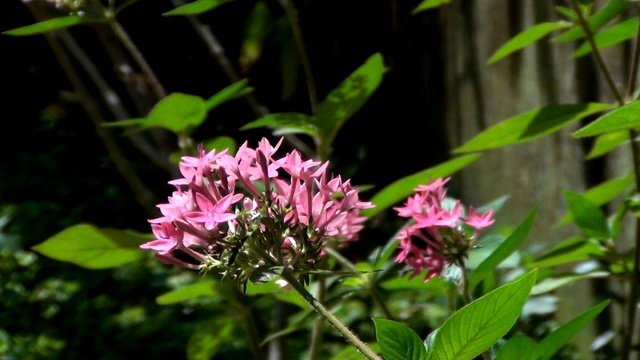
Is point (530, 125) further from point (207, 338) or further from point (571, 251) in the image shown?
point (207, 338)

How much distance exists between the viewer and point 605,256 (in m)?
1.07

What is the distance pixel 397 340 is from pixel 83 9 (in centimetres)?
89

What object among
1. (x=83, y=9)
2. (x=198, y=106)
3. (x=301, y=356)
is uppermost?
(x=83, y=9)

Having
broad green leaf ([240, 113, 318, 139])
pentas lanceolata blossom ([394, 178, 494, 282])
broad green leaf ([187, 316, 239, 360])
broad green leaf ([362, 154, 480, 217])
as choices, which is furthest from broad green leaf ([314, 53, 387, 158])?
broad green leaf ([187, 316, 239, 360])

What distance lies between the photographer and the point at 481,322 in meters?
0.56

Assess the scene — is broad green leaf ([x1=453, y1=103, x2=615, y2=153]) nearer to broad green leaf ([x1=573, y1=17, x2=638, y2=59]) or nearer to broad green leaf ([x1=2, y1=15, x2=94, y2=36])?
broad green leaf ([x1=573, y1=17, x2=638, y2=59])

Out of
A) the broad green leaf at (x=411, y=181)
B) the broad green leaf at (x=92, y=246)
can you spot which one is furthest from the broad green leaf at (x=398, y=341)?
the broad green leaf at (x=92, y=246)

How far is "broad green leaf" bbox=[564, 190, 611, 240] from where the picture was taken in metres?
1.01

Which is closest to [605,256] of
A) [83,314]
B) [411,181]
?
[411,181]

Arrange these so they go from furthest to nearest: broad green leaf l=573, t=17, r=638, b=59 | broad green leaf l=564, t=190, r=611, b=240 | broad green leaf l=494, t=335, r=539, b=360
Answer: broad green leaf l=573, t=17, r=638, b=59 → broad green leaf l=564, t=190, r=611, b=240 → broad green leaf l=494, t=335, r=539, b=360

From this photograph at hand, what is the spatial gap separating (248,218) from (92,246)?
18.8 inches

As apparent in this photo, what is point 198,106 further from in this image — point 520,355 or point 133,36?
point 133,36

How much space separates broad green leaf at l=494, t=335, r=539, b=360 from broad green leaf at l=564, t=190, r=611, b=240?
39cm

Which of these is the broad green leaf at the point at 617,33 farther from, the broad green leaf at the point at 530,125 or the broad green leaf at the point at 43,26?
the broad green leaf at the point at 43,26
